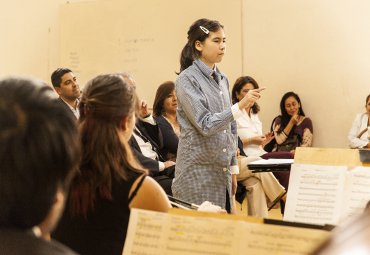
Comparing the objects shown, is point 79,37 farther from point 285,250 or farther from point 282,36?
point 285,250

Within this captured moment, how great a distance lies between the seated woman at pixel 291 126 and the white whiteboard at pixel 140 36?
0.64 m

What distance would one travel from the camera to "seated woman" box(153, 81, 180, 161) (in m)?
4.52

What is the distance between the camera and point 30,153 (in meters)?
0.91

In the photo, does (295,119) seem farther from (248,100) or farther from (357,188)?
(357,188)

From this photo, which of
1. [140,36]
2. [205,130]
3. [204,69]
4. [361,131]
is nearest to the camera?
[205,130]

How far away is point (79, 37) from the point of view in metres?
7.08

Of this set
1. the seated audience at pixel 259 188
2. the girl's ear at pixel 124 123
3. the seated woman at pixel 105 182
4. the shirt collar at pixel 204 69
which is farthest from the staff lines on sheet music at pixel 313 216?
the seated audience at pixel 259 188

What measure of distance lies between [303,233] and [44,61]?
20.7ft

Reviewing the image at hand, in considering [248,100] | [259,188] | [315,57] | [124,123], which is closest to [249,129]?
[259,188]

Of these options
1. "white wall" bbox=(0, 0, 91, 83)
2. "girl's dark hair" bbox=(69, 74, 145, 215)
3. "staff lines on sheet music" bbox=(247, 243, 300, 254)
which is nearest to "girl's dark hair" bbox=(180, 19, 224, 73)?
"girl's dark hair" bbox=(69, 74, 145, 215)

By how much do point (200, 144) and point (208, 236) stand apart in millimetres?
1563

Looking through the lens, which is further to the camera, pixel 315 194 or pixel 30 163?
pixel 315 194

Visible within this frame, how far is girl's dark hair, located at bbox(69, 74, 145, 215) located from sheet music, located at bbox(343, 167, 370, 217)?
0.74 m

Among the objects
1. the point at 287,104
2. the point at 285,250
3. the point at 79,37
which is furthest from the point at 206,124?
the point at 79,37
